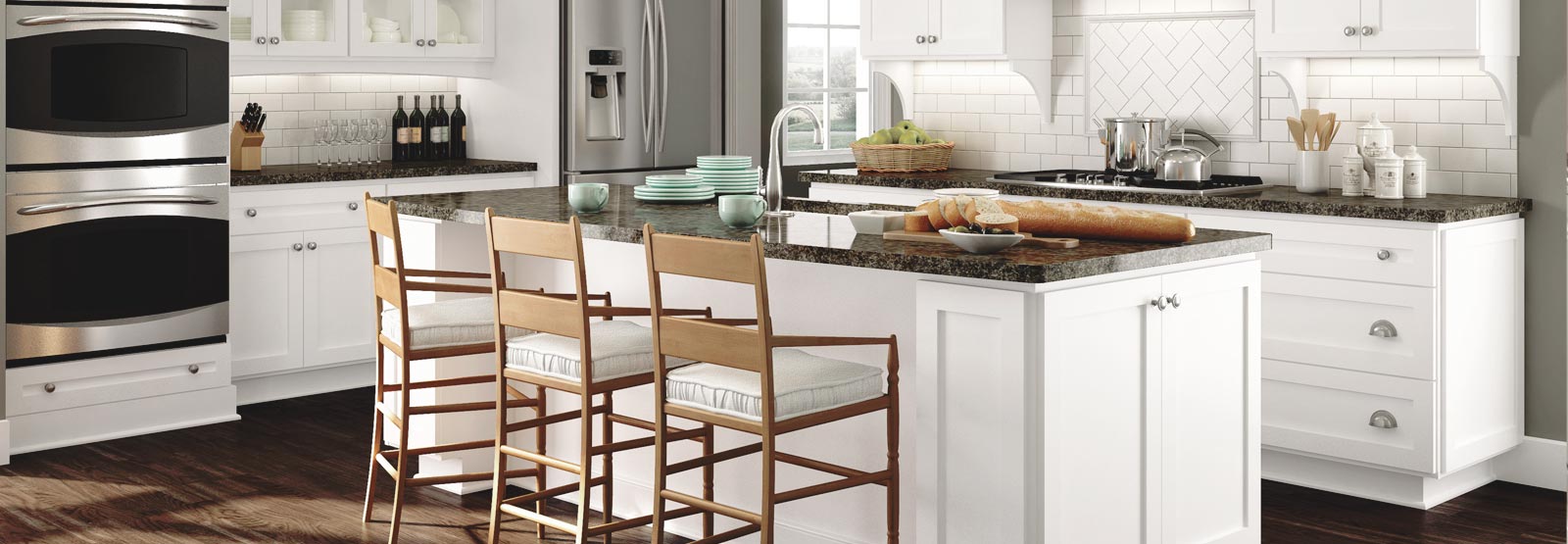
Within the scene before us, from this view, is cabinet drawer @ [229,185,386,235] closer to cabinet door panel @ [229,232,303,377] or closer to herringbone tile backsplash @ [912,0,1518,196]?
cabinet door panel @ [229,232,303,377]

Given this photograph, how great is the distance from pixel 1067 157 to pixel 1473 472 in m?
1.89

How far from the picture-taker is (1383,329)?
4.35 meters

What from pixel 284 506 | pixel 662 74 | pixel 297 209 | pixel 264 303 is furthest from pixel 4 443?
pixel 662 74

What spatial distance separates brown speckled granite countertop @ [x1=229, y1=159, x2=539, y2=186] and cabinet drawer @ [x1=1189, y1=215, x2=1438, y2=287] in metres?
3.18

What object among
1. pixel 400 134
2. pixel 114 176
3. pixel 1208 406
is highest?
pixel 400 134

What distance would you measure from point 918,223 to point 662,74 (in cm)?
369

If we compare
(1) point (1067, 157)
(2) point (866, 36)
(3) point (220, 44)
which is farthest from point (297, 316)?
(1) point (1067, 157)

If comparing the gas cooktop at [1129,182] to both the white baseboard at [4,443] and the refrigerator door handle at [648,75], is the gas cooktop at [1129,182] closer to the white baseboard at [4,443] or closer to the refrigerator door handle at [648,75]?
the refrigerator door handle at [648,75]

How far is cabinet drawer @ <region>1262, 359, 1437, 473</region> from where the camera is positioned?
4336 mm

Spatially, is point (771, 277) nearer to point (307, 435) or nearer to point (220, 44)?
point (307, 435)

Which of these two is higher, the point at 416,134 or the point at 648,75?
the point at 648,75

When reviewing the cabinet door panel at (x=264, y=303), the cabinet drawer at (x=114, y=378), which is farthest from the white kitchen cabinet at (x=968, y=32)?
the cabinet drawer at (x=114, y=378)

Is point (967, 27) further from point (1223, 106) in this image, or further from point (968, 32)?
point (1223, 106)

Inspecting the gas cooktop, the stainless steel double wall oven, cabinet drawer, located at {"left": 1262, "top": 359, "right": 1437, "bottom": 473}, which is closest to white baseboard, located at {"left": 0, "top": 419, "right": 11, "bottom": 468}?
the stainless steel double wall oven
